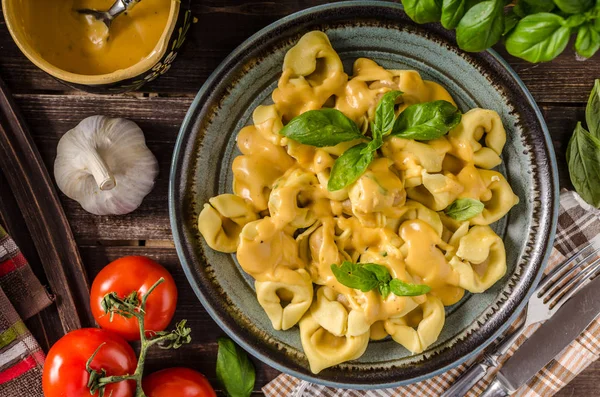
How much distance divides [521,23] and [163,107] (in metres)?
1.27

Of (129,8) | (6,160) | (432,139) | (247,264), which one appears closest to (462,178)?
(432,139)

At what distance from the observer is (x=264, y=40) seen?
210cm

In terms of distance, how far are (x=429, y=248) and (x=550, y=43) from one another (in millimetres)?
744

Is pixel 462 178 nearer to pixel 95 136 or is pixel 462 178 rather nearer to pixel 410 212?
pixel 410 212

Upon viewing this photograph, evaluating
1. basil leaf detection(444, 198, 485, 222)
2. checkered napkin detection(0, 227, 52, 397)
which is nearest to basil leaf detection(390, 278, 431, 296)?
basil leaf detection(444, 198, 485, 222)

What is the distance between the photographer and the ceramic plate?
2.10 meters

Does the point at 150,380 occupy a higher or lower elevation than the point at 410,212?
lower

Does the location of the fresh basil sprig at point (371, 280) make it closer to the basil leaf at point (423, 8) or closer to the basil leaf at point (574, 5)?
the basil leaf at point (423, 8)

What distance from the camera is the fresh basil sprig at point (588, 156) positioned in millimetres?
2180

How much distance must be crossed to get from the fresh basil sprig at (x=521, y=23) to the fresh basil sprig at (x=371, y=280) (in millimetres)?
742

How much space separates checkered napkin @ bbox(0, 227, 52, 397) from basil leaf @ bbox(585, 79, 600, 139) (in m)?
2.09

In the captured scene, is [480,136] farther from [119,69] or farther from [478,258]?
[119,69]

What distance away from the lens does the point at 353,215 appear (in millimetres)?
2125

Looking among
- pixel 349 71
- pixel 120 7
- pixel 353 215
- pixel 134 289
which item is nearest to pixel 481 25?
pixel 349 71
